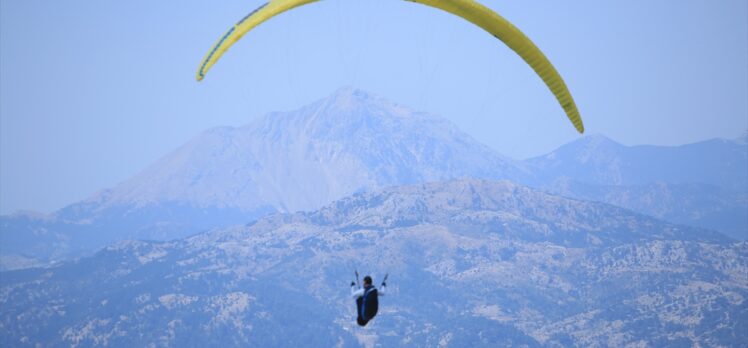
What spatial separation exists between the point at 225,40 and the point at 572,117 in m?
19.8

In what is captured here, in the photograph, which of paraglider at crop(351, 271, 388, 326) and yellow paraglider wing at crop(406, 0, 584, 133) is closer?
paraglider at crop(351, 271, 388, 326)

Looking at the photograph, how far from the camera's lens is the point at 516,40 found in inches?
1732

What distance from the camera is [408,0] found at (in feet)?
140

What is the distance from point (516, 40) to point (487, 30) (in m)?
1.88

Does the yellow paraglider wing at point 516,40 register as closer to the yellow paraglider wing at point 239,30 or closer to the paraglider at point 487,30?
the paraglider at point 487,30

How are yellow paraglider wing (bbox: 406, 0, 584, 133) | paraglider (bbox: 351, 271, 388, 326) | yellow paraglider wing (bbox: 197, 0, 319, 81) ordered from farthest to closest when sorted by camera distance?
yellow paraglider wing (bbox: 406, 0, 584, 133)
yellow paraglider wing (bbox: 197, 0, 319, 81)
paraglider (bbox: 351, 271, 388, 326)

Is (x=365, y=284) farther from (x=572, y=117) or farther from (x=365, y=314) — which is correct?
(x=572, y=117)

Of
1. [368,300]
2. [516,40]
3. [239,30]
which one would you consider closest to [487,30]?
[516,40]

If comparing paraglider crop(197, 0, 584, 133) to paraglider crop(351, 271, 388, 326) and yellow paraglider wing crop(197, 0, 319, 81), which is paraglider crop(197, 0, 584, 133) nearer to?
yellow paraglider wing crop(197, 0, 319, 81)

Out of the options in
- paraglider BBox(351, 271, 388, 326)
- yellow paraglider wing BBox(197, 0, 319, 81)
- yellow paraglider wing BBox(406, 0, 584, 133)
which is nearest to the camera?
paraglider BBox(351, 271, 388, 326)

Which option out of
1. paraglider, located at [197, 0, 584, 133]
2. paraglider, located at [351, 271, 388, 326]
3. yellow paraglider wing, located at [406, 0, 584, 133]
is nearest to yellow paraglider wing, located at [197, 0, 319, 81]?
paraglider, located at [197, 0, 584, 133]

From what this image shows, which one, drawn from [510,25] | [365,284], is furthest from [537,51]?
[365,284]

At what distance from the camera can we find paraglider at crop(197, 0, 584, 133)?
39.9m

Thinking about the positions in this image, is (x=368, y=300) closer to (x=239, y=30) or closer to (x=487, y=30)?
(x=239, y=30)
